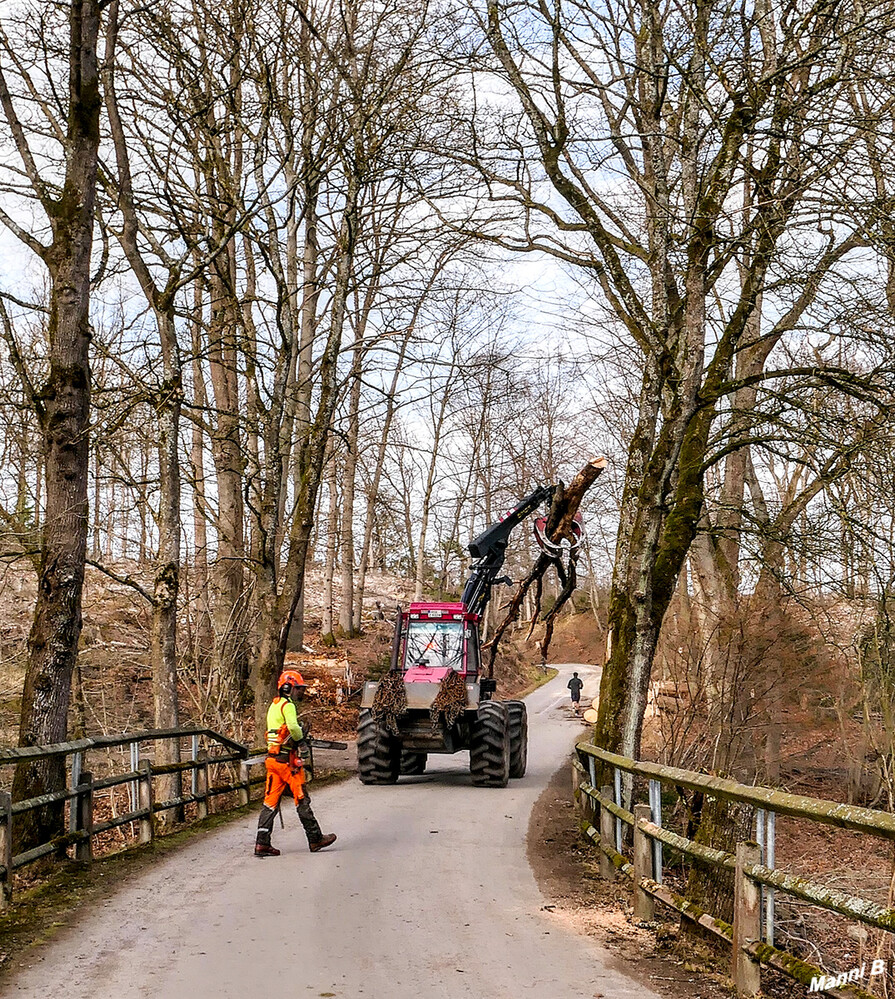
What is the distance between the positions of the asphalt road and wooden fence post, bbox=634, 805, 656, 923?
0.63m

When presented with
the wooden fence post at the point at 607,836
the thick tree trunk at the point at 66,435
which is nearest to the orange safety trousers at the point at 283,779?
the thick tree trunk at the point at 66,435

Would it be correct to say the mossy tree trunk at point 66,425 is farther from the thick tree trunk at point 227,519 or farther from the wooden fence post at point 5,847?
the thick tree trunk at point 227,519

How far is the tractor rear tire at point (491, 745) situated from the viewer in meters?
17.8

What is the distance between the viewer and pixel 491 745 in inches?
703

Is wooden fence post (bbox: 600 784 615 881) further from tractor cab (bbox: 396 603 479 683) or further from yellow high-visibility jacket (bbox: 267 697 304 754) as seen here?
tractor cab (bbox: 396 603 479 683)

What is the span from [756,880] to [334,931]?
3193 mm

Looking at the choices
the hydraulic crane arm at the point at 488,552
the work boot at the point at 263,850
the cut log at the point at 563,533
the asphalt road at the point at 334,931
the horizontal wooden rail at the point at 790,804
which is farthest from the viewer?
the hydraulic crane arm at the point at 488,552

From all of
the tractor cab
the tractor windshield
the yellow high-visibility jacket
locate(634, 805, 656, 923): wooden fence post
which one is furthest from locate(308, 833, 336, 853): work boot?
the tractor windshield

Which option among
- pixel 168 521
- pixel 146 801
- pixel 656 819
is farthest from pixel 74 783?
pixel 656 819

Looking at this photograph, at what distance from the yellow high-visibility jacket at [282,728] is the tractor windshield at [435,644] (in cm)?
841

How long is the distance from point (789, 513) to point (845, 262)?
19.8ft

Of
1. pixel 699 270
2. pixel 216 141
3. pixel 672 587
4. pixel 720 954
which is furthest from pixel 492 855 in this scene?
pixel 216 141

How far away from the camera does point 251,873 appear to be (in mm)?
9727

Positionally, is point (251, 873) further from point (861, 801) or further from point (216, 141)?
point (861, 801)
